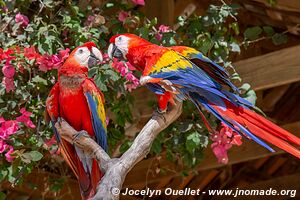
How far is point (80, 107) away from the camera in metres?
1.59

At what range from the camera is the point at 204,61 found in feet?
5.07

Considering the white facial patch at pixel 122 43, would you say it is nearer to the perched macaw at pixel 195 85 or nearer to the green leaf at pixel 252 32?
the perched macaw at pixel 195 85

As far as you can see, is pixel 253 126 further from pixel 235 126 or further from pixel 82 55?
pixel 82 55

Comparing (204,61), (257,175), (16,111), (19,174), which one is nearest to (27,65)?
(16,111)

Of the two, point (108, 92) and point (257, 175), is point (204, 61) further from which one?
point (257, 175)

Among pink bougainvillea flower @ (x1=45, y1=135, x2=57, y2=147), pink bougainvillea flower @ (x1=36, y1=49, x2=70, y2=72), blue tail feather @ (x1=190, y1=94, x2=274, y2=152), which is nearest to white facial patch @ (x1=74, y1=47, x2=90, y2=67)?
blue tail feather @ (x1=190, y1=94, x2=274, y2=152)

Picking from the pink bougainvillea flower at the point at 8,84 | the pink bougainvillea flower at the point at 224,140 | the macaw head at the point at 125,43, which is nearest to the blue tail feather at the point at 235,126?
the macaw head at the point at 125,43

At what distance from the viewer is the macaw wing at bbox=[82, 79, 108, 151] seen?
157 centimetres

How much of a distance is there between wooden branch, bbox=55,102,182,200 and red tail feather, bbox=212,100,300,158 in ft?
0.42

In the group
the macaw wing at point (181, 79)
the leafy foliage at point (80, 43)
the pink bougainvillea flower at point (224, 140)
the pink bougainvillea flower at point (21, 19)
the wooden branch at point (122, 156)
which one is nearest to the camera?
the wooden branch at point (122, 156)

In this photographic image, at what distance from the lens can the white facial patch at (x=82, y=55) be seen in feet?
5.08

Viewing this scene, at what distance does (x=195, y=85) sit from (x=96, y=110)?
0.27m

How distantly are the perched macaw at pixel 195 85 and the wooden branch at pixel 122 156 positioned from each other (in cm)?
5

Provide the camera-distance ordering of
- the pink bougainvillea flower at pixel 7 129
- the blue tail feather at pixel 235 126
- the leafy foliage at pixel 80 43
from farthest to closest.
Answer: the leafy foliage at pixel 80 43
the pink bougainvillea flower at pixel 7 129
the blue tail feather at pixel 235 126
